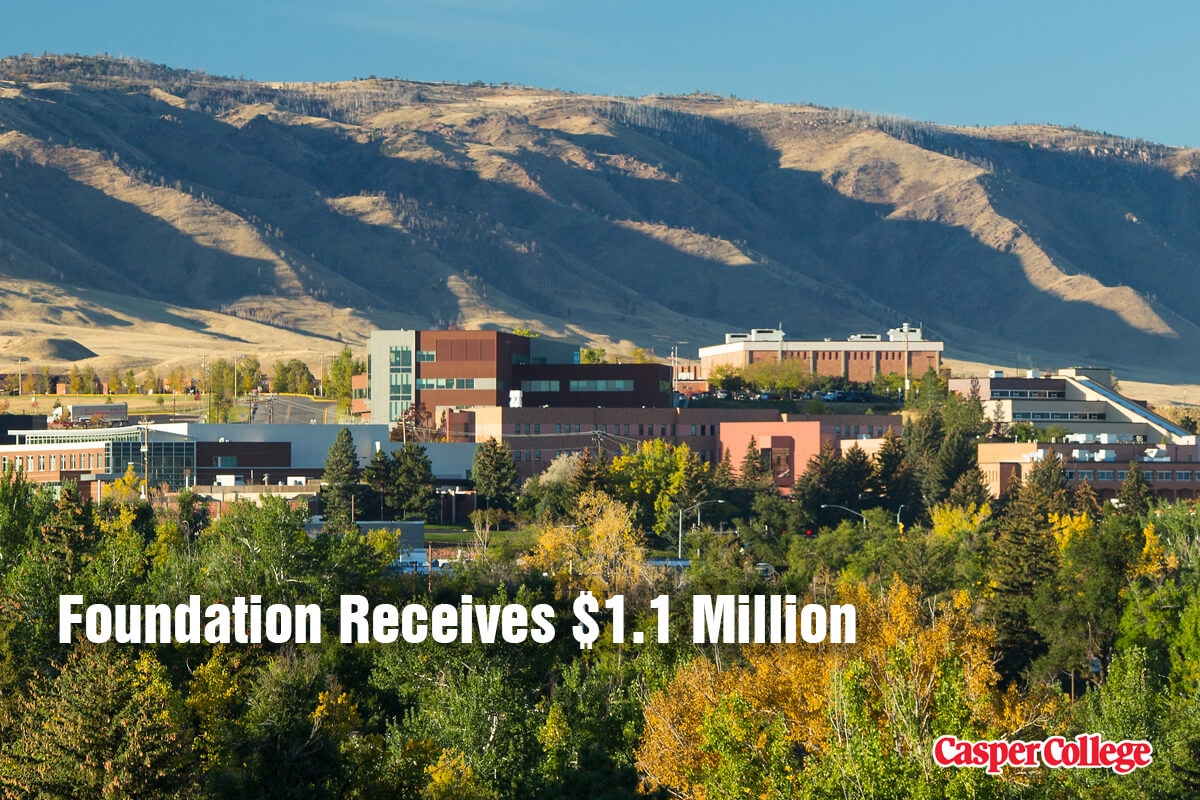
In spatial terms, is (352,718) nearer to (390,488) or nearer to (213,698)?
(213,698)

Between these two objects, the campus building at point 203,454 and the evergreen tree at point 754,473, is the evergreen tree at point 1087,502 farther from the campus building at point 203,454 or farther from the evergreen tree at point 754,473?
the campus building at point 203,454

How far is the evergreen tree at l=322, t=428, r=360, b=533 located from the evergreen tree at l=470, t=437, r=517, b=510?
9.70 meters

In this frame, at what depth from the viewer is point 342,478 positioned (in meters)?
158

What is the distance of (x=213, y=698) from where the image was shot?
75688mm

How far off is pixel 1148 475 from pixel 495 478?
59.3 meters

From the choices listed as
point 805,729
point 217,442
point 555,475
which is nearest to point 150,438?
point 217,442

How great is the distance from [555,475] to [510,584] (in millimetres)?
50877

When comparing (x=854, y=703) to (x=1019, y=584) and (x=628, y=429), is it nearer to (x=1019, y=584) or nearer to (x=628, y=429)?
(x=1019, y=584)

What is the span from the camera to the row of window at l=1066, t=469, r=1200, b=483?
Result: 593ft

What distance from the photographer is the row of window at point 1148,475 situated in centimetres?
18075

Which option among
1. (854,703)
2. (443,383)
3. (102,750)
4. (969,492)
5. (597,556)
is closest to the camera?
(854,703)

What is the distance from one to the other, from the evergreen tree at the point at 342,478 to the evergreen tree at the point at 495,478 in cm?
970

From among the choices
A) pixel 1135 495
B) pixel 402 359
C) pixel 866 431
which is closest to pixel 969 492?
pixel 1135 495

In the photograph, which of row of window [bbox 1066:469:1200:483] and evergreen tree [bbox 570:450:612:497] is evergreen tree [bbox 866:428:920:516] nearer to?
row of window [bbox 1066:469:1200:483]
